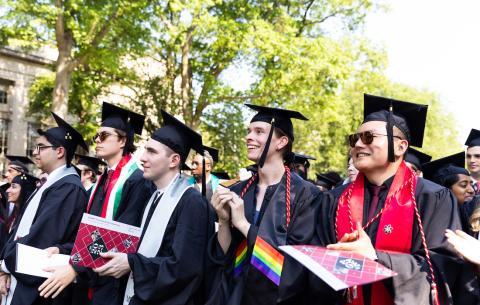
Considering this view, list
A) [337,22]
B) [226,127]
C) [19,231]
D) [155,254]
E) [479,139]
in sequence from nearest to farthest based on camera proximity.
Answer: [155,254] < [19,231] < [479,139] < [226,127] < [337,22]

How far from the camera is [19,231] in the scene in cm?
492

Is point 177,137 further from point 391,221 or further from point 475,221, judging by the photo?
point 475,221

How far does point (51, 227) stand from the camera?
15.4ft

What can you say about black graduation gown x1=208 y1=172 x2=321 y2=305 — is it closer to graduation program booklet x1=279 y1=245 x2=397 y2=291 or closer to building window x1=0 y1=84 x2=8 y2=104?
graduation program booklet x1=279 y1=245 x2=397 y2=291

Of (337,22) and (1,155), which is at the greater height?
(337,22)

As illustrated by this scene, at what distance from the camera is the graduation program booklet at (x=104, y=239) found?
3.83m

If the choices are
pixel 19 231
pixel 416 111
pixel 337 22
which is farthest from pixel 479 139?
pixel 337 22

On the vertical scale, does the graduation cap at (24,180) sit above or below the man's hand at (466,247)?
below

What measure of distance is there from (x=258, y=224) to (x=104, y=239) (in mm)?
1146

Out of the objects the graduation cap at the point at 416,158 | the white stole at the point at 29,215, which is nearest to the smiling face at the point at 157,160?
the white stole at the point at 29,215

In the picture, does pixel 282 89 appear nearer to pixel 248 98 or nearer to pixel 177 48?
pixel 248 98

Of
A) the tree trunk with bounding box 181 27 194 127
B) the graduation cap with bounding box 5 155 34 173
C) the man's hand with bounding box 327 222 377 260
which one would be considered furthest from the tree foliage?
the man's hand with bounding box 327 222 377 260

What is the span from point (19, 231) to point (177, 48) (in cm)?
1376

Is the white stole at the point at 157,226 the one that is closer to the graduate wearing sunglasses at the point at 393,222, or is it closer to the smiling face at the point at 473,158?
the graduate wearing sunglasses at the point at 393,222
